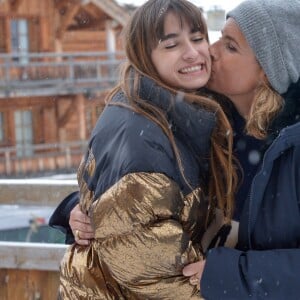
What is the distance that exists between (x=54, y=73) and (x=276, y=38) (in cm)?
1605

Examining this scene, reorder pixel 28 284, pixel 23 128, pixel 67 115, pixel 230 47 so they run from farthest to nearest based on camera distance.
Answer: pixel 23 128 → pixel 67 115 → pixel 28 284 → pixel 230 47

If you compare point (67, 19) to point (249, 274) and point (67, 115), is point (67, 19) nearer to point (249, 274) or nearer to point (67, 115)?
point (67, 115)

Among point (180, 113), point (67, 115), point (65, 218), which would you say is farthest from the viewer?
point (67, 115)

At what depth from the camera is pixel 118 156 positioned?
1.87 metres

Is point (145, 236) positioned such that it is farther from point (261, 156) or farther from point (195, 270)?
point (261, 156)

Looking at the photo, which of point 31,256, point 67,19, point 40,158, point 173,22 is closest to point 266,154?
point 173,22

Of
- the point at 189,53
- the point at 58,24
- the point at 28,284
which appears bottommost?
the point at 58,24

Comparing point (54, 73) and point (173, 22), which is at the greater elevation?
point (173, 22)

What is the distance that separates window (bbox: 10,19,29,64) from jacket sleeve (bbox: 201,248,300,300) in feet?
55.5

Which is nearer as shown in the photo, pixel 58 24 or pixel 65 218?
pixel 65 218

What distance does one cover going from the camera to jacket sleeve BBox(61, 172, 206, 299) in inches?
72.3

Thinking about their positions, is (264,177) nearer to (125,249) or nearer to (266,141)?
(266,141)

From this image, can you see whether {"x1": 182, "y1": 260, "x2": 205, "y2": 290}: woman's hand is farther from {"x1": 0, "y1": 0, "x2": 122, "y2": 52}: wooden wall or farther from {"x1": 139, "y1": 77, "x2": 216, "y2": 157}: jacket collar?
{"x1": 0, "y1": 0, "x2": 122, "y2": 52}: wooden wall

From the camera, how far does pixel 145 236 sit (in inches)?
72.9
